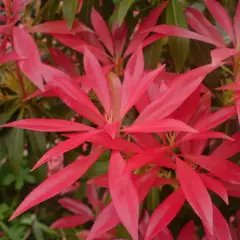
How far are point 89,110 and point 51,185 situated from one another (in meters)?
0.11

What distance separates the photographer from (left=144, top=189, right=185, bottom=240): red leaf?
569 millimetres

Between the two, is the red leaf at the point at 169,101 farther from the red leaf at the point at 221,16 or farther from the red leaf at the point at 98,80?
the red leaf at the point at 221,16

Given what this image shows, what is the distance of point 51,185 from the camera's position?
0.52m

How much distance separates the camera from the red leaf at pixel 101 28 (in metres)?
0.79

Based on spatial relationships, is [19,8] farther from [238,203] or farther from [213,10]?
[238,203]

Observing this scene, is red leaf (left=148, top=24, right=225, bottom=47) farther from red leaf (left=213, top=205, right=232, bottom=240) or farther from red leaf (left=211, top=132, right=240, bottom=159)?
red leaf (left=213, top=205, right=232, bottom=240)

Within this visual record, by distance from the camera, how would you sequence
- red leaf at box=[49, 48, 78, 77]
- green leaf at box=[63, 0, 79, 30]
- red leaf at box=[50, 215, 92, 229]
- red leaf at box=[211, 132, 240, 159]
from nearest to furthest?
red leaf at box=[211, 132, 240, 159] → green leaf at box=[63, 0, 79, 30] → red leaf at box=[49, 48, 78, 77] → red leaf at box=[50, 215, 92, 229]

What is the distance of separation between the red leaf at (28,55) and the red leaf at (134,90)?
0.54ft

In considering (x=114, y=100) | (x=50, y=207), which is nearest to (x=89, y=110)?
(x=114, y=100)

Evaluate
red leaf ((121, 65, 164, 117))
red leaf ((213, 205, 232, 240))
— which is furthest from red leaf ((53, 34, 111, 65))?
red leaf ((213, 205, 232, 240))

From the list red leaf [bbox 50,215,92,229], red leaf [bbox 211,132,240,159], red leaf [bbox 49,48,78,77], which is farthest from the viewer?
red leaf [bbox 50,215,92,229]

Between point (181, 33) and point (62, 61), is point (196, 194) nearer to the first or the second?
point (181, 33)

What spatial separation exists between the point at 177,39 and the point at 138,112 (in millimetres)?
140

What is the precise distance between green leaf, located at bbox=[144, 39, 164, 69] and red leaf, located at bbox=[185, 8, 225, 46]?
0.23 ft
